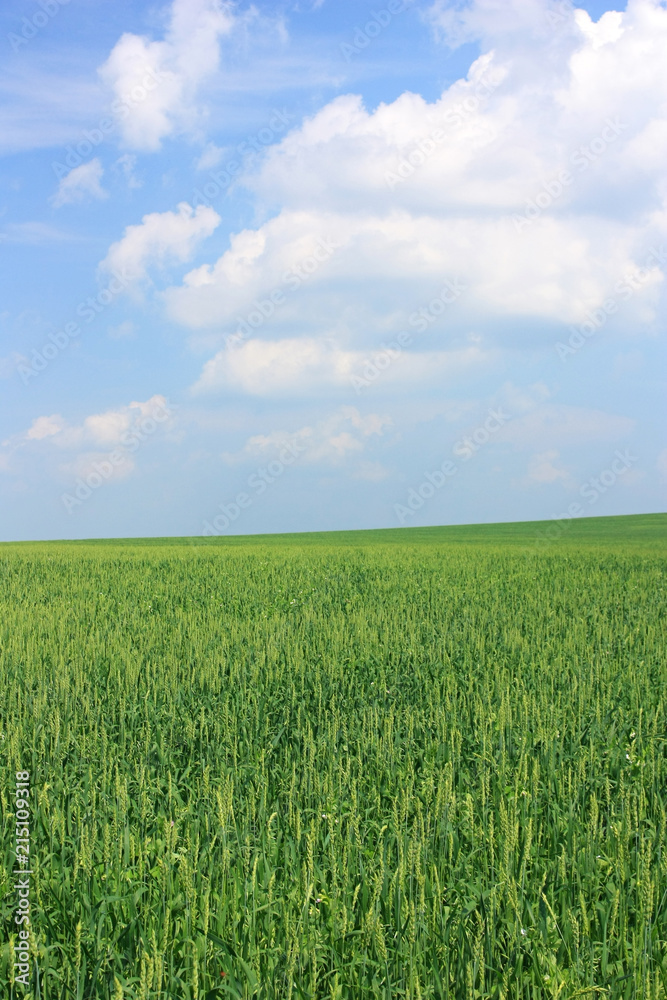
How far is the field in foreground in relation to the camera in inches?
119

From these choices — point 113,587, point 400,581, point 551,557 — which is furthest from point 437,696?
point 551,557

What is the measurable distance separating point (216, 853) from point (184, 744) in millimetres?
2054

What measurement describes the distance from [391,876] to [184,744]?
8.91 ft

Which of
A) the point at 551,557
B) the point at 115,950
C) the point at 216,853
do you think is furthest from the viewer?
the point at 551,557

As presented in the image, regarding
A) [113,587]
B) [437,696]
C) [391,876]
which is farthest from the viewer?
[113,587]

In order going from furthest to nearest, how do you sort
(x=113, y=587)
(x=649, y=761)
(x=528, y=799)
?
(x=113, y=587) → (x=649, y=761) → (x=528, y=799)

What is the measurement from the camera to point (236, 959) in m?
2.92

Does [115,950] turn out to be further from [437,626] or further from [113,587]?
[113,587]

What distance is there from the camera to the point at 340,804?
14.2 feet

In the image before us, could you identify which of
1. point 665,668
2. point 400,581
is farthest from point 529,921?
point 400,581

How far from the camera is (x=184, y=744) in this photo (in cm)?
586

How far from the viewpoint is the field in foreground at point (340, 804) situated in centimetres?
302

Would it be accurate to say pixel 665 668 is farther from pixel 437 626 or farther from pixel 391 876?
pixel 391 876

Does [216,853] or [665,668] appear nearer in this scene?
[216,853]
